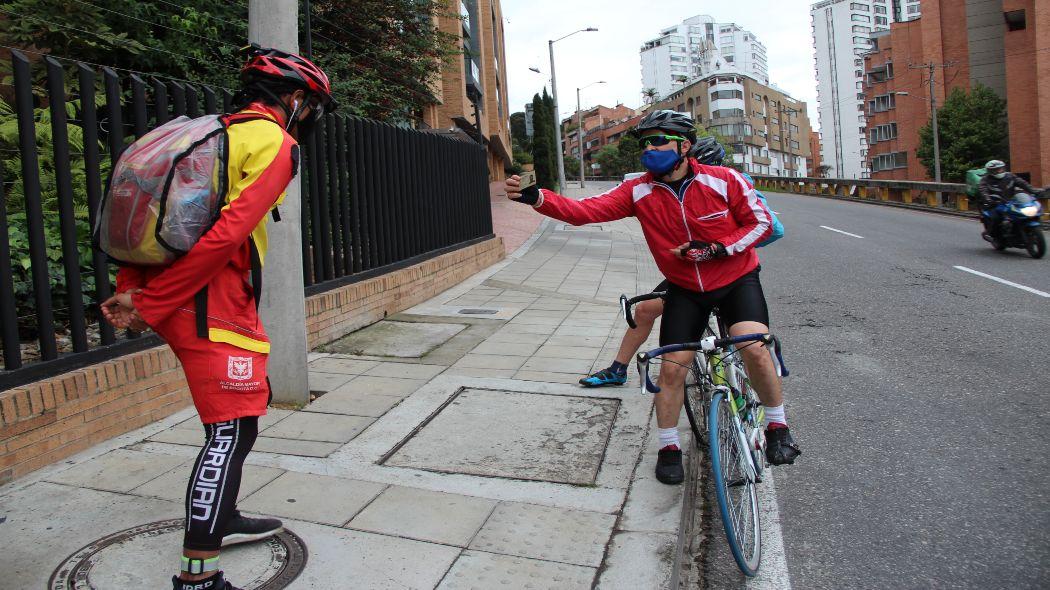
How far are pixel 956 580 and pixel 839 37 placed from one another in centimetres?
17432

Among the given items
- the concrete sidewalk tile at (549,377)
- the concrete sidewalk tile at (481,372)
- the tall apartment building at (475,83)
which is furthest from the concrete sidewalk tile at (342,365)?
the tall apartment building at (475,83)

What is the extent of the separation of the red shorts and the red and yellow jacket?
0.05 ft

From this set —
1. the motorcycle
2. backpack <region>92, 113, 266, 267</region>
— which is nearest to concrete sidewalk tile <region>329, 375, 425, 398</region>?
backpack <region>92, 113, 266, 267</region>

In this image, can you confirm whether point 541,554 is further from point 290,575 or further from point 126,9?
point 126,9

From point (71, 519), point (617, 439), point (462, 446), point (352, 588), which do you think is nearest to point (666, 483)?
point (617, 439)

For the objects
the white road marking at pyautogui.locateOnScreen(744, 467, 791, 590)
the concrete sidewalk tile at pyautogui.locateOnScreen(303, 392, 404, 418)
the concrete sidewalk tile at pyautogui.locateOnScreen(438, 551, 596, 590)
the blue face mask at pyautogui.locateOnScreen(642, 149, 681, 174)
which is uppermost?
the blue face mask at pyautogui.locateOnScreen(642, 149, 681, 174)

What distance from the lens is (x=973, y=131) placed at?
52.7 meters

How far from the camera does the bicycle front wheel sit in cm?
311

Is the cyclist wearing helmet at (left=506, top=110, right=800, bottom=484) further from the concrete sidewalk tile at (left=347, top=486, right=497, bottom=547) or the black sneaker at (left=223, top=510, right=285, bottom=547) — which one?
the black sneaker at (left=223, top=510, right=285, bottom=547)

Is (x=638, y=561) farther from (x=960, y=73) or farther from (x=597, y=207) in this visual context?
(x=960, y=73)

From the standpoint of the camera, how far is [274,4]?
16.8 ft

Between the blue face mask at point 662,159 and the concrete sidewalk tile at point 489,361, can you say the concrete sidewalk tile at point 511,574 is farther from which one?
the concrete sidewalk tile at point 489,361

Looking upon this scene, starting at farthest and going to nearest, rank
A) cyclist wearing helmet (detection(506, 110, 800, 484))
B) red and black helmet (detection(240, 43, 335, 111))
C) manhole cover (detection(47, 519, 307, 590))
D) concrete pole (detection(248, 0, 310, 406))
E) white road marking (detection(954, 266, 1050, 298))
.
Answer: white road marking (detection(954, 266, 1050, 298)) → concrete pole (detection(248, 0, 310, 406)) → cyclist wearing helmet (detection(506, 110, 800, 484)) → manhole cover (detection(47, 519, 307, 590)) → red and black helmet (detection(240, 43, 335, 111))

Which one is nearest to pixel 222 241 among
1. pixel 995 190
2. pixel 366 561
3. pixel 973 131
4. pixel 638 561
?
pixel 366 561
